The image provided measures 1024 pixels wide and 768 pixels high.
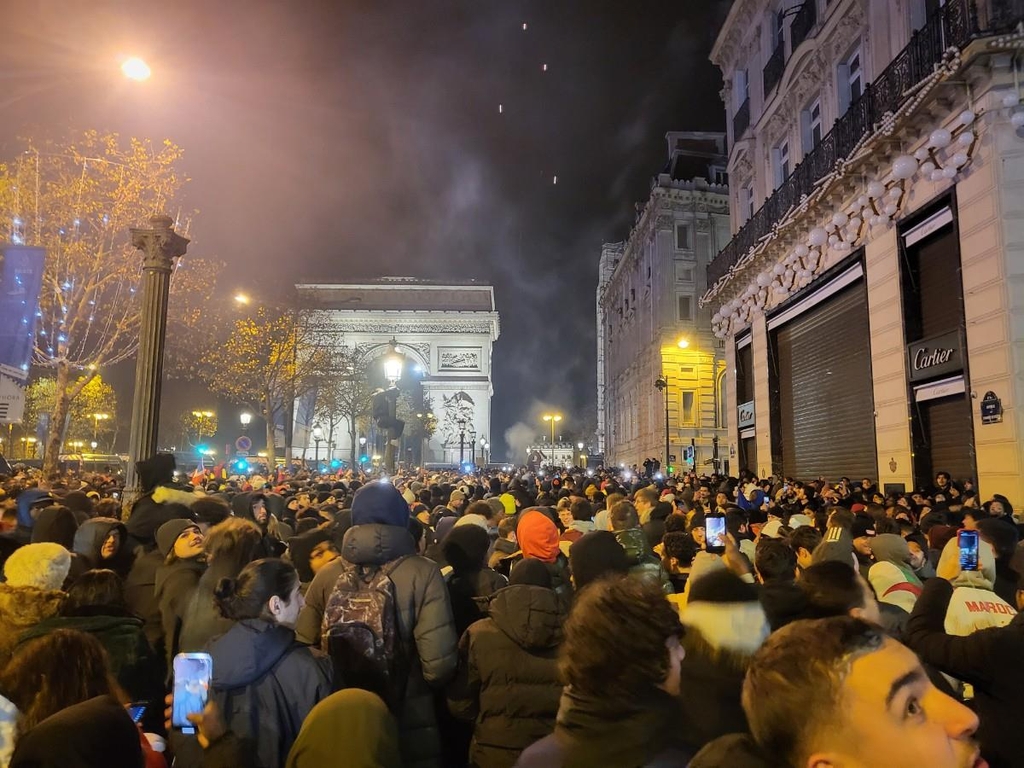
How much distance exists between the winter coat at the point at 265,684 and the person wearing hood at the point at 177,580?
1.62 m

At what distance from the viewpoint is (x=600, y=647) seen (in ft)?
6.95

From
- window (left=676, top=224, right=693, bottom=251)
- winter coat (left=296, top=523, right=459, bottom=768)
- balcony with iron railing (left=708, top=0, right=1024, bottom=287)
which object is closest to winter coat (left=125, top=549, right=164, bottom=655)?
winter coat (left=296, top=523, right=459, bottom=768)

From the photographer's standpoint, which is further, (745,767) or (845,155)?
(845,155)

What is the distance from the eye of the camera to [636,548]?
525 centimetres

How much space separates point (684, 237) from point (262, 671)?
Result: 42.2 metres

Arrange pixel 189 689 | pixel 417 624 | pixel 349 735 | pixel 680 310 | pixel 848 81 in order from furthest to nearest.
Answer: pixel 680 310 < pixel 848 81 < pixel 417 624 < pixel 189 689 < pixel 349 735

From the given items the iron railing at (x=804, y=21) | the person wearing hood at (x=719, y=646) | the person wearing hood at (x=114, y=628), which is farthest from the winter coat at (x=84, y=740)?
the iron railing at (x=804, y=21)

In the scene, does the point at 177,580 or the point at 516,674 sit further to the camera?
the point at 177,580

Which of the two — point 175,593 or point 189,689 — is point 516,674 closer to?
point 189,689

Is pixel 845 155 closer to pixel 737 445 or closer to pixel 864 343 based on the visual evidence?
pixel 864 343

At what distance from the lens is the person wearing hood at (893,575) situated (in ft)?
14.1

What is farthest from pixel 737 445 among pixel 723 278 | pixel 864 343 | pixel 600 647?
pixel 600 647

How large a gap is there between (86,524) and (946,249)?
14.2 m

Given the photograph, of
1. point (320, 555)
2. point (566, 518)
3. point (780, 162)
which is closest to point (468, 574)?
point (320, 555)
